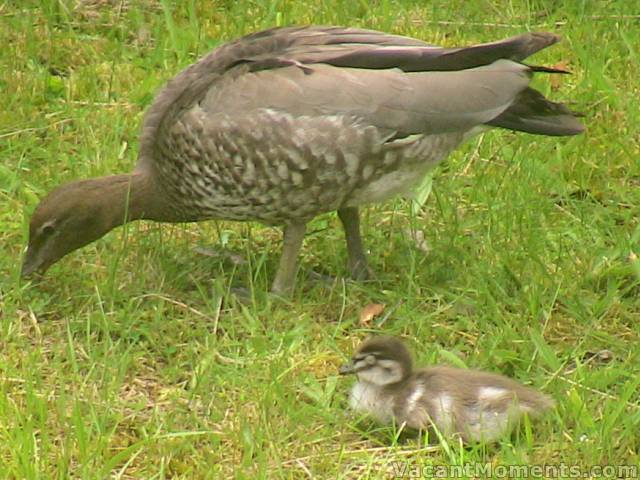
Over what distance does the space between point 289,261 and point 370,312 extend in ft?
1.32

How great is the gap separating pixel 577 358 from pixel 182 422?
55.0 inches

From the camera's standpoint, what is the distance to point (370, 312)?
19.1ft

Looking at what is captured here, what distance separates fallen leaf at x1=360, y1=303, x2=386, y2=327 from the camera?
5.76 meters

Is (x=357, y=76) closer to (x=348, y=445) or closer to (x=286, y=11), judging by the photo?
(x=348, y=445)

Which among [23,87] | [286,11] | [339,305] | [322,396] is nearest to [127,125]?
[23,87]

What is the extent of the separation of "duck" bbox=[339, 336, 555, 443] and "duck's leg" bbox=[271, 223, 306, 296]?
3.22 ft

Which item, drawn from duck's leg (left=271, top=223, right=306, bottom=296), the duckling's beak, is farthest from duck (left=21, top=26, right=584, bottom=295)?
the duckling's beak

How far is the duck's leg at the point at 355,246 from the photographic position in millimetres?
6102

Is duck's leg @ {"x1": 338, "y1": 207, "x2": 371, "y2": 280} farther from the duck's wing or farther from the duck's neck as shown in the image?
the duck's neck

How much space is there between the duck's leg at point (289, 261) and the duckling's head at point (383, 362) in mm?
1003

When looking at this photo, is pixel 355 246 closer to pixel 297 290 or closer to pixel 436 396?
pixel 297 290

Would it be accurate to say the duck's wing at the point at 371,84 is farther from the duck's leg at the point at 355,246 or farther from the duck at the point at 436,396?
the duck at the point at 436,396

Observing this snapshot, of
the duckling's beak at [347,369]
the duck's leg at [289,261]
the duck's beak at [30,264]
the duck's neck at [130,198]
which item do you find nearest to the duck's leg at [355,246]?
the duck's leg at [289,261]

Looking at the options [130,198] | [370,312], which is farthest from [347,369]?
[130,198]
